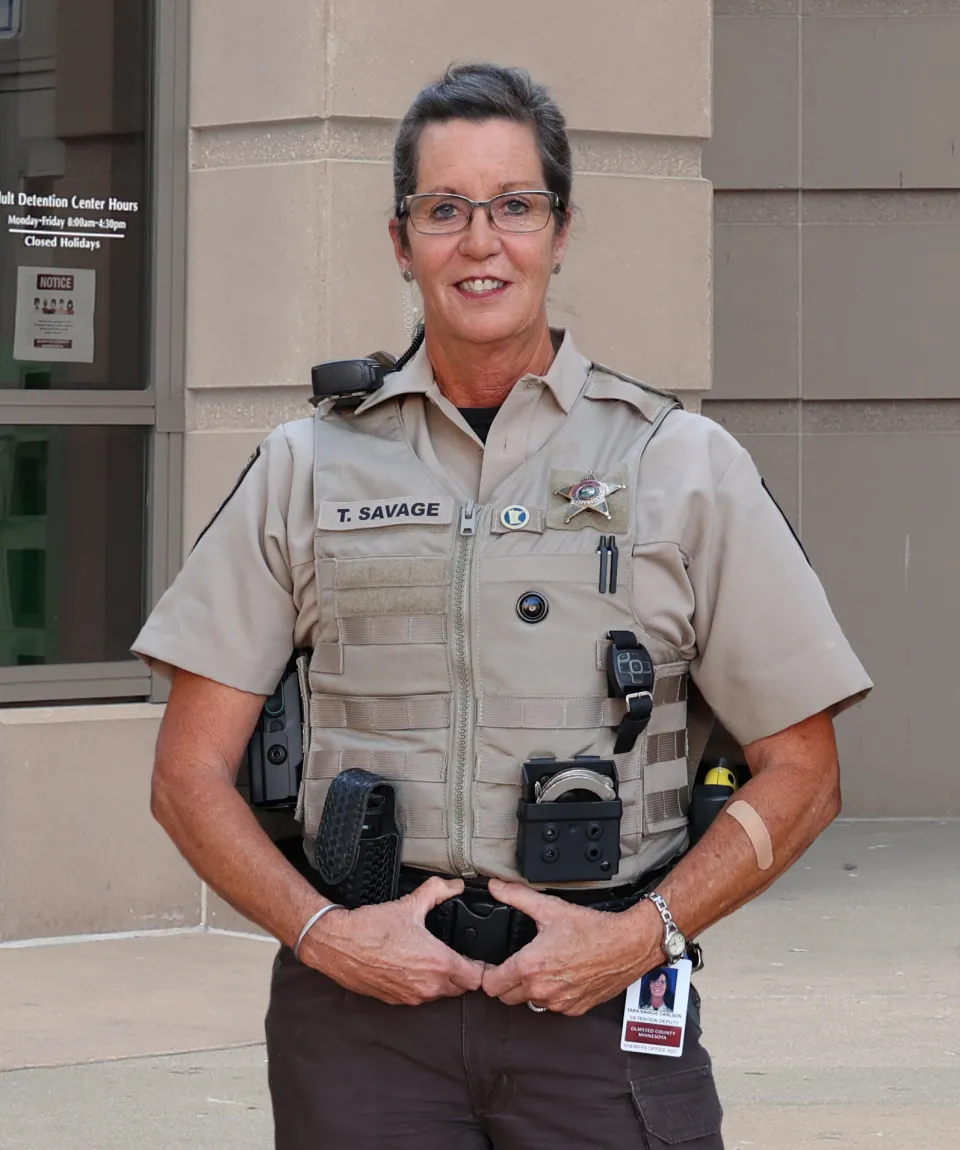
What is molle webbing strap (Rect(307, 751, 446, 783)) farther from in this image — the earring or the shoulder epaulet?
the earring

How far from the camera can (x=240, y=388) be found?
6145mm

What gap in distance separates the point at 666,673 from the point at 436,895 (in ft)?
1.36

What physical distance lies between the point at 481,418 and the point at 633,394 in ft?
0.68

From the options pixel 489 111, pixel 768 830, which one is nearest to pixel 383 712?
pixel 768 830

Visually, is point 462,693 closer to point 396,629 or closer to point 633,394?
point 396,629

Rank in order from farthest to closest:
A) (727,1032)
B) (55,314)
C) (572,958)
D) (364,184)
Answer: (55,314) → (364,184) → (727,1032) → (572,958)

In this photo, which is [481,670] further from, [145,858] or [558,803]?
[145,858]

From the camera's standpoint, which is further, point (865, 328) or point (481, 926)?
point (865, 328)

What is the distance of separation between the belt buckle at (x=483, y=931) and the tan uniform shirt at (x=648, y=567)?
0.41 meters

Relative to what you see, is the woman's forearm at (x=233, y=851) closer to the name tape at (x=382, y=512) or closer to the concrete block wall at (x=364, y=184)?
the name tape at (x=382, y=512)

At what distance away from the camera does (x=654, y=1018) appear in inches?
96.9

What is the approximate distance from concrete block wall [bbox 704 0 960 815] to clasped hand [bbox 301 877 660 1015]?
5823mm

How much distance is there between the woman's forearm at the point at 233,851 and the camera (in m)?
2.47

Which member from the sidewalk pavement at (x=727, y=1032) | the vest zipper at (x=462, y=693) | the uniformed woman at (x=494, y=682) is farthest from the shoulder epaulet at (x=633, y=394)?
the sidewalk pavement at (x=727, y=1032)
